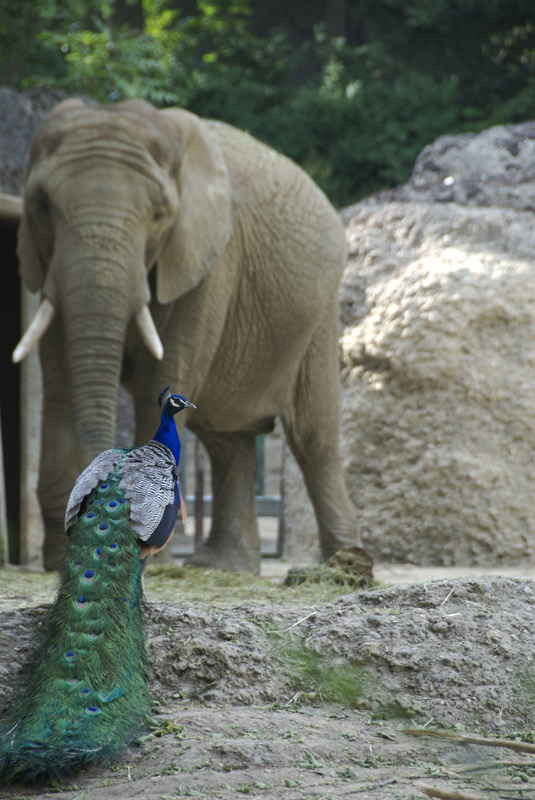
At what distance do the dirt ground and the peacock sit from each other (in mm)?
94

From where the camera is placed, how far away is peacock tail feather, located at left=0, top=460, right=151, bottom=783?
9.52 feet

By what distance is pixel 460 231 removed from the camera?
29.1ft

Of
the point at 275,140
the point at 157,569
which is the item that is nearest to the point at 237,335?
the point at 157,569

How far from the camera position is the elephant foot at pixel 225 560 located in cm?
704

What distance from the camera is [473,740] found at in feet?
10.2

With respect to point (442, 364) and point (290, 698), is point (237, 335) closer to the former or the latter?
point (442, 364)

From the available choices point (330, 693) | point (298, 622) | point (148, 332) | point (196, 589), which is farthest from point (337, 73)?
point (330, 693)

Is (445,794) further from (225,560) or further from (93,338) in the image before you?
(225,560)

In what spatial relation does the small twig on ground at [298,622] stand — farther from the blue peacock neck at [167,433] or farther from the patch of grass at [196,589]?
the blue peacock neck at [167,433]

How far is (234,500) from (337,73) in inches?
507

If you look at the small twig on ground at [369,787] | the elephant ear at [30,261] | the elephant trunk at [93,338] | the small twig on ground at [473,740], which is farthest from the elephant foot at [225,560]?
the small twig on ground at [369,787]

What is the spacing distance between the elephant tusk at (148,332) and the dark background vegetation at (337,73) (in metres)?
10.8

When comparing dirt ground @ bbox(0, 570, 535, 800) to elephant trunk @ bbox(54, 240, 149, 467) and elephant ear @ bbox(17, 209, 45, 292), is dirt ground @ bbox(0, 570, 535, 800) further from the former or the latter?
elephant ear @ bbox(17, 209, 45, 292)

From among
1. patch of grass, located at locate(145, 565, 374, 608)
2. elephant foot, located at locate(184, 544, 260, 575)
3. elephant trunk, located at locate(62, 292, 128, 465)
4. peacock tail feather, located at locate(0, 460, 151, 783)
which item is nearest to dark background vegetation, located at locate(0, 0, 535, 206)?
elephant foot, located at locate(184, 544, 260, 575)
